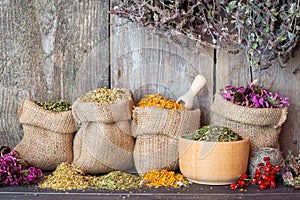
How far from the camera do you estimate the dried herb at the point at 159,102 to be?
1.73 m

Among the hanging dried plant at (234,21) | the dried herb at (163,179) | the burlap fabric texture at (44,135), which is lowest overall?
the dried herb at (163,179)

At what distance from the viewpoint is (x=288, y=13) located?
63.9 inches

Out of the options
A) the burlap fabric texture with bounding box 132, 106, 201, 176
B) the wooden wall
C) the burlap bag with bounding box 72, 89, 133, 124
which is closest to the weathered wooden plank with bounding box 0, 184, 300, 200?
the burlap fabric texture with bounding box 132, 106, 201, 176

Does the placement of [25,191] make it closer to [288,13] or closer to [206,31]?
[206,31]

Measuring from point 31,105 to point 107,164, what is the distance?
0.37 meters

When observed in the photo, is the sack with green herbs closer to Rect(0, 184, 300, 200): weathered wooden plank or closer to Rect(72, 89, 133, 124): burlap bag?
Rect(0, 184, 300, 200): weathered wooden plank

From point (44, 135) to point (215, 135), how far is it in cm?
65

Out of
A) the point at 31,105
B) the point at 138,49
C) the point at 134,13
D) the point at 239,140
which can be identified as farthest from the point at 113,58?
the point at 239,140

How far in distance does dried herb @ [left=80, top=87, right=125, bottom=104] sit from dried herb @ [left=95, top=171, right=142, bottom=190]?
0.87ft

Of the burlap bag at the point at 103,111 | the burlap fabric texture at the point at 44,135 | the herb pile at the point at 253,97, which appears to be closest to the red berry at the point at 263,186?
the herb pile at the point at 253,97

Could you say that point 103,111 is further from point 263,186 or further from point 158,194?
point 263,186

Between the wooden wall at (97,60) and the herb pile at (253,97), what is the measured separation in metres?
0.12

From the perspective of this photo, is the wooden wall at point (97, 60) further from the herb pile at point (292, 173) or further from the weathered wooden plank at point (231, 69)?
the herb pile at point (292, 173)

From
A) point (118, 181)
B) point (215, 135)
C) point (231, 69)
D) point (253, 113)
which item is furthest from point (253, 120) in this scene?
point (118, 181)
